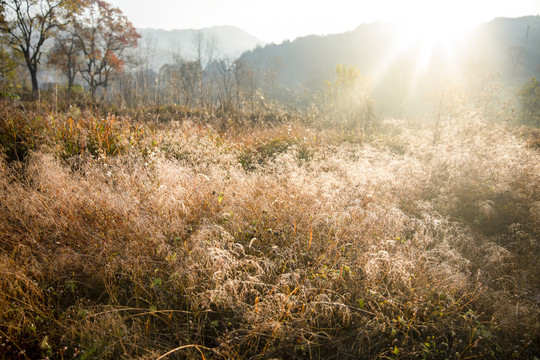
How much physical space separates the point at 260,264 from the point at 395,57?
103279 mm

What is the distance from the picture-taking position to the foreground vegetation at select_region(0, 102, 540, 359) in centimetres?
196

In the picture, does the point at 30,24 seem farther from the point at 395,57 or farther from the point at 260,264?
the point at 395,57

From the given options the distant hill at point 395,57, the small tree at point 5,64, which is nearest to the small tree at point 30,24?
the small tree at point 5,64

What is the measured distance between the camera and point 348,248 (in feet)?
9.62

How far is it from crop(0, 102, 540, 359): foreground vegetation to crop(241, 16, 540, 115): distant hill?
53513 millimetres

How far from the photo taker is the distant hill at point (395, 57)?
60.3 meters

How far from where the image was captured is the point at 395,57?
289 ft

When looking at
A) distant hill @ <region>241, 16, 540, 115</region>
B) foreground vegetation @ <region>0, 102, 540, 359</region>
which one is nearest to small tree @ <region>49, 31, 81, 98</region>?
foreground vegetation @ <region>0, 102, 540, 359</region>

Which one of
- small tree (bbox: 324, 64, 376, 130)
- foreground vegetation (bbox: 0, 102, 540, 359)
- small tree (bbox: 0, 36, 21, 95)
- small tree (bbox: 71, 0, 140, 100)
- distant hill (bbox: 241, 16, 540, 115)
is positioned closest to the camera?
foreground vegetation (bbox: 0, 102, 540, 359)

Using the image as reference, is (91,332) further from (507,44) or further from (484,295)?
(507,44)

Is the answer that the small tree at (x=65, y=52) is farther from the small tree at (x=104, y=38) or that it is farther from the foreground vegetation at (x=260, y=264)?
the foreground vegetation at (x=260, y=264)

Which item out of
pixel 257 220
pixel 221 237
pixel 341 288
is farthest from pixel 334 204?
pixel 221 237

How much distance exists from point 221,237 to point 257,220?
48 cm

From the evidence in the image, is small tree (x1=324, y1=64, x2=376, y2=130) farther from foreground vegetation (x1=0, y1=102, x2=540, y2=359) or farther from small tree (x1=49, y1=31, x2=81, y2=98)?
small tree (x1=49, y1=31, x2=81, y2=98)
